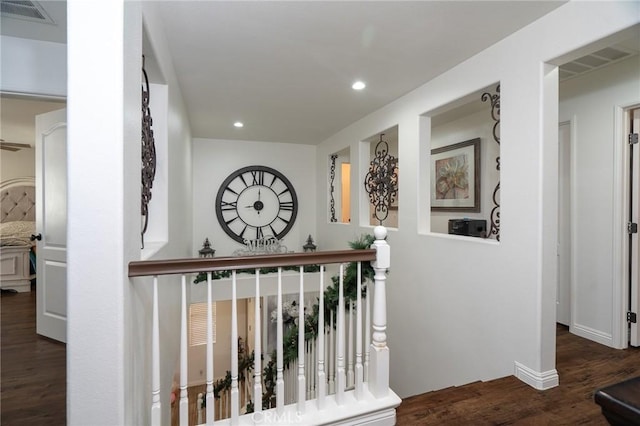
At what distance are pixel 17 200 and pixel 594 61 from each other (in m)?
7.76

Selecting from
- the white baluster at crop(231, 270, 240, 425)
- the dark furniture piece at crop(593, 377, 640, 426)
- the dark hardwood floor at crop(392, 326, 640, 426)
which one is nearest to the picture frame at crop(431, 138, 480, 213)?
the dark hardwood floor at crop(392, 326, 640, 426)

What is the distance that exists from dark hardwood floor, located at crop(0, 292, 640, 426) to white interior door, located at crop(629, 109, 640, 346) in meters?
0.18

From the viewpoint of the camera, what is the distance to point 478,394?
6.22 feet

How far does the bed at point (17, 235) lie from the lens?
433cm

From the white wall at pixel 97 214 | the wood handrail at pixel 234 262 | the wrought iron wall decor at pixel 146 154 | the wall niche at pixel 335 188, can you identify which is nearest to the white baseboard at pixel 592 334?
the wood handrail at pixel 234 262

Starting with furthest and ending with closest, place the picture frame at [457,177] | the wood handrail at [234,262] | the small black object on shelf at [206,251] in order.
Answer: the small black object on shelf at [206,251]
the picture frame at [457,177]
the wood handrail at [234,262]

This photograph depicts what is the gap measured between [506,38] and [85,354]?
298 centimetres

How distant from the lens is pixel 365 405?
5.52ft

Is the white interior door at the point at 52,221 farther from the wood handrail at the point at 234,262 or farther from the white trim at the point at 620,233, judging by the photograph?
the white trim at the point at 620,233

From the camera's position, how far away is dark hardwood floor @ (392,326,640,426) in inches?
64.8

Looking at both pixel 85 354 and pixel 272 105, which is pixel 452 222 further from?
pixel 85 354

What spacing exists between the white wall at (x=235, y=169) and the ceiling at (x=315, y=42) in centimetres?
187

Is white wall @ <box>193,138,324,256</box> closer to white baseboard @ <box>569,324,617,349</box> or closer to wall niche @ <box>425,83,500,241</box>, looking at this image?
wall niche @ <box>425,83,500,241</box>

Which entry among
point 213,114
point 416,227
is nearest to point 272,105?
point 213,114
